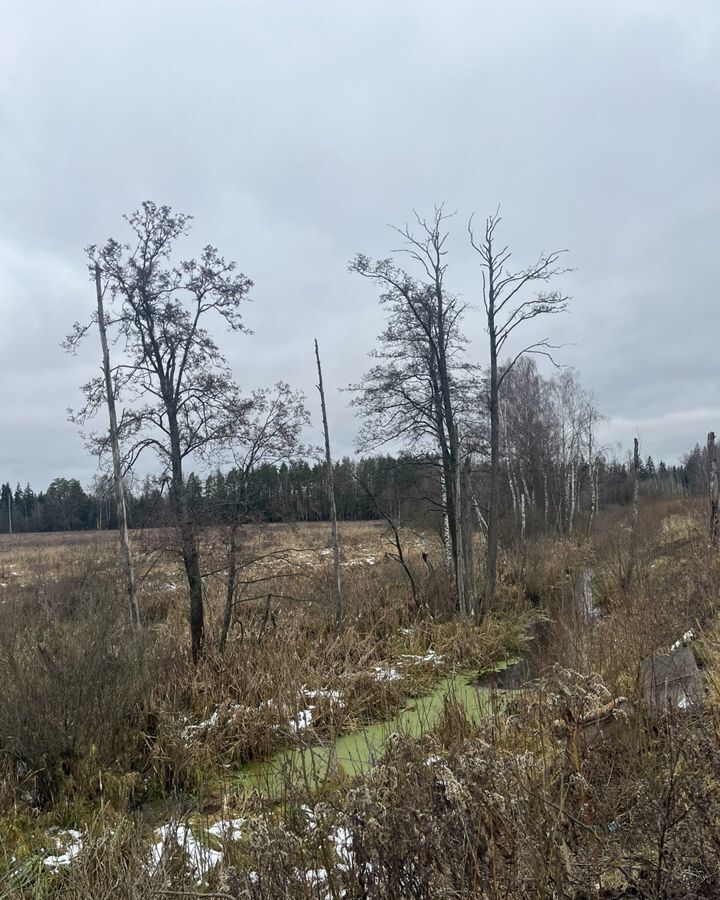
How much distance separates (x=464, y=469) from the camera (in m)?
12.6

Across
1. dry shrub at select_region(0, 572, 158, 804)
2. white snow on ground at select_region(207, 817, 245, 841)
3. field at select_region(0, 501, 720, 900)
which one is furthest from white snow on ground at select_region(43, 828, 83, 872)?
white snow on ground at select_region(207, 817, 245, 841)

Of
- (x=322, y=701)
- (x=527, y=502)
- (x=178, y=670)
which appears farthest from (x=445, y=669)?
(x=527, y=502)

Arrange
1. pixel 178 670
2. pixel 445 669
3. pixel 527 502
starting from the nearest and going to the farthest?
pixel 178 670
pixel 445 669
pixel 527 502

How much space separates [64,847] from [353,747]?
3.00 metres

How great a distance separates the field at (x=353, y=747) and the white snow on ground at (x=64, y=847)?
0.09ft

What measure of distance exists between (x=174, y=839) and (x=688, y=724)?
8.38 ft

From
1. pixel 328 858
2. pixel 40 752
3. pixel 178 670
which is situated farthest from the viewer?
pixel 178 670

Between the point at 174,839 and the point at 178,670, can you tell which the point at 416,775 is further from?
the point at 178,670

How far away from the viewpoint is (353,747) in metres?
6.30

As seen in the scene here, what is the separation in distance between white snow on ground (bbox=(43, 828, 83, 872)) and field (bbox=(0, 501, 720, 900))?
27 mm

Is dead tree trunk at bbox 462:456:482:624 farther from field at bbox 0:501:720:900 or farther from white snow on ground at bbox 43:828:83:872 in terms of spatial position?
white snow on ground at bbox 43:828:83:872

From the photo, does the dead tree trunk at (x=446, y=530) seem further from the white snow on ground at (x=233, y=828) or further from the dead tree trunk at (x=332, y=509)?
the white snow on ground at (x=233, y=828)

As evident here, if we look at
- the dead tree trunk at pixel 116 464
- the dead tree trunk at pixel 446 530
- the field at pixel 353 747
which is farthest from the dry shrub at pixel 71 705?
the dead tree trunk at pixel 446 530

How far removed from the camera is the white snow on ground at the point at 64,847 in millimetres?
3680
